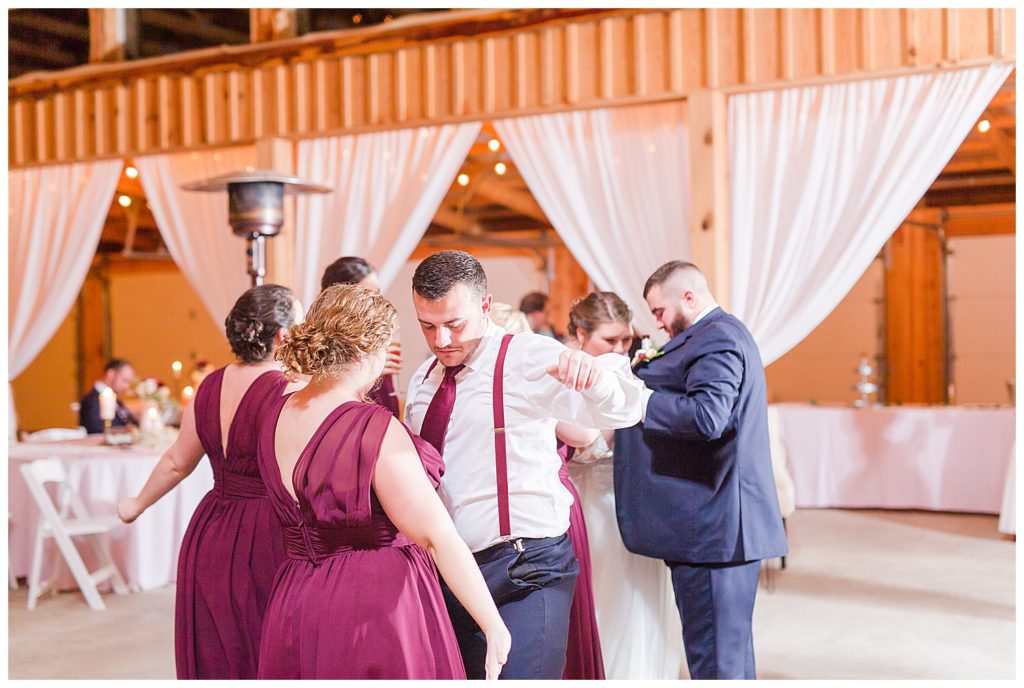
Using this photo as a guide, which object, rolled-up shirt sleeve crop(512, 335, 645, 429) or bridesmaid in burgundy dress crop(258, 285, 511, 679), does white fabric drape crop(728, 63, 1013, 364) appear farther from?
bridesmaid in burgundy dress crop(258, 285, 511, 679)

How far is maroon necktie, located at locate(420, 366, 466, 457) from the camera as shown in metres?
2.29

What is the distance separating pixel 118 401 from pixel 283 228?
6.14 feet

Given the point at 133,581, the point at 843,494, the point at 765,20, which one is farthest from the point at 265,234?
the point at 843,494

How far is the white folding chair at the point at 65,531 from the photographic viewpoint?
5.10 meters

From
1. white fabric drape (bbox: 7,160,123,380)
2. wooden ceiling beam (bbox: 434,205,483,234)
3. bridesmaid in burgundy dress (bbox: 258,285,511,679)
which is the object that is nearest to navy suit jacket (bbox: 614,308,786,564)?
bridesmaid in burgundy dress (bbox: 258,285,511,679)

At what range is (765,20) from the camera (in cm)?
534

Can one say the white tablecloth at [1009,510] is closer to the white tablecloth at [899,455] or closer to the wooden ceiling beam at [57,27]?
the white tablecloth at [899,455]

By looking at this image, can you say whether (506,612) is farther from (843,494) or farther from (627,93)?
(843,494)

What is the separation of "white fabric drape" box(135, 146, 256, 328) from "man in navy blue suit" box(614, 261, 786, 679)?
4058 millimetres

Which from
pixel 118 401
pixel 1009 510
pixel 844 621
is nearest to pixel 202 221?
pixel 118 401

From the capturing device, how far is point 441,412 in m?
2.29

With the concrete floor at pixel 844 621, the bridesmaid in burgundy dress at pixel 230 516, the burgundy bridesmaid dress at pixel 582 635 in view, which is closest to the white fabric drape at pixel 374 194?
the concrete floor at pixel 844 621

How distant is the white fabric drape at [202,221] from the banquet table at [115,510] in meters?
1.39

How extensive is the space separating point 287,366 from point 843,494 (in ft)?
21.2
